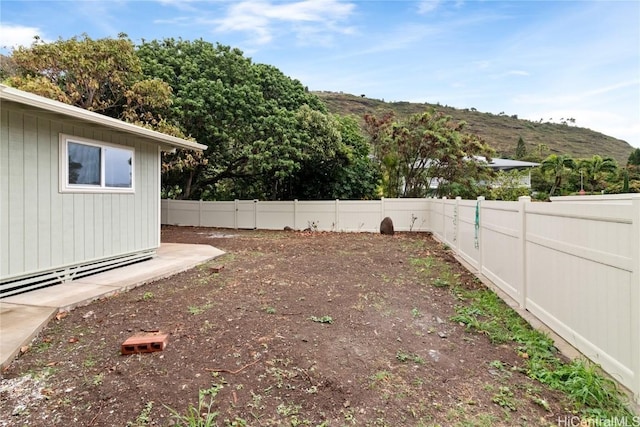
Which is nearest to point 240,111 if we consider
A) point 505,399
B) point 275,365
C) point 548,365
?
point 275,365

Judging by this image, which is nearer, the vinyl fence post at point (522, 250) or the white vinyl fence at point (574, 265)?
the white vinyl fence at point (574, 265)

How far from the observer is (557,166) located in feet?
69.3

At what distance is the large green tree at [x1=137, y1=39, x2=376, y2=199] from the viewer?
12.1m

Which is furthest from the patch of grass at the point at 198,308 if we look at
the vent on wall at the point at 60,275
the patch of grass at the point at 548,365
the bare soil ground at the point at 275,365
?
the patch of grass at the point at 548,365

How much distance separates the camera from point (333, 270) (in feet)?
20.7

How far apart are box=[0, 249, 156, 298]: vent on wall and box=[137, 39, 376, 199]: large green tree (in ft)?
20.7

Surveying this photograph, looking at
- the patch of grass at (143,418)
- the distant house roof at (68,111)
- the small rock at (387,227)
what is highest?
the distant house roof at (68,111)

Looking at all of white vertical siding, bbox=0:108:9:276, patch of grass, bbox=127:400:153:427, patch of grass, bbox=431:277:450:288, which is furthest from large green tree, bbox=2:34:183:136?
patch of grass, bbox=127:400:153:427

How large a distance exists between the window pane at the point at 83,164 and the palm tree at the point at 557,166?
23700 millimetres

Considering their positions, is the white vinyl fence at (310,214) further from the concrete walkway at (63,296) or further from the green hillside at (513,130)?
the green hillside at (513,130)

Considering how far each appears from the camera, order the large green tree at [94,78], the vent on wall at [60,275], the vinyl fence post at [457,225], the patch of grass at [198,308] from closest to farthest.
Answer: the patch of grass at [198,308] → the vent on wall at [60,275] → the vinyl fence post at [457,225] → the large green tree at [94,78]

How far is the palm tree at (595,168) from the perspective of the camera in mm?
21977

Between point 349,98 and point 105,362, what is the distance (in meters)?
63.6

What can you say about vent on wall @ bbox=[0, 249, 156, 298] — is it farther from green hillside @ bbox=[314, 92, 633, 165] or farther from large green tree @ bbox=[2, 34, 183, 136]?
green hillside @ bbox=[314, 92, 633, 165]
